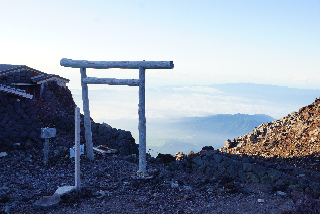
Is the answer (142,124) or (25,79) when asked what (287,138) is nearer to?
(142,124)

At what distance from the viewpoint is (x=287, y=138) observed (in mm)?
15023

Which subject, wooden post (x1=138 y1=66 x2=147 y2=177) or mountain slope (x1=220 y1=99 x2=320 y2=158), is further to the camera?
mountain slope (x1=220 y1=99 x2=320 y2=158)

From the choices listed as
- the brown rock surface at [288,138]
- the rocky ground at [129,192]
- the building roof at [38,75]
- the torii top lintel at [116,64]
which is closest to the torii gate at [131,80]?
the torii top lintel at [116,64]

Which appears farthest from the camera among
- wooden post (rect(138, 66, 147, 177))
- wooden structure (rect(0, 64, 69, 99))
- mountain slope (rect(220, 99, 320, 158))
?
wooden structure (rect(0, 64, 69, 99))

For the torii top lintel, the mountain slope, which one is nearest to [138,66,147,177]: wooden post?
the torii top lintel

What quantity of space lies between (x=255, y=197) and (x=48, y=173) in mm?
7556

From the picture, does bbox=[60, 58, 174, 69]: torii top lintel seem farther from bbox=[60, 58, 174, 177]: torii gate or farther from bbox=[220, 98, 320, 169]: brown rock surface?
bbox=[220, 98, 320, 169]: brown rock surface

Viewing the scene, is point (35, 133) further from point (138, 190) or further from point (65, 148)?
point (138, 190)

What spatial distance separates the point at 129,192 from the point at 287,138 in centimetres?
1097

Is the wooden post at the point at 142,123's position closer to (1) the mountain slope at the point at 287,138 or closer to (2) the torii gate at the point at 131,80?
(2) the torii gate at the point at 131,80

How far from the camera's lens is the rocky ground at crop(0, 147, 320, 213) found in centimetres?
689

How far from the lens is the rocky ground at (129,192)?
22.6ft

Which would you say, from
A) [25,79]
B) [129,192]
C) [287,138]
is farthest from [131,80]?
[25,79]

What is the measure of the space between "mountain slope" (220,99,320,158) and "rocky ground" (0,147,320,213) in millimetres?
6522
